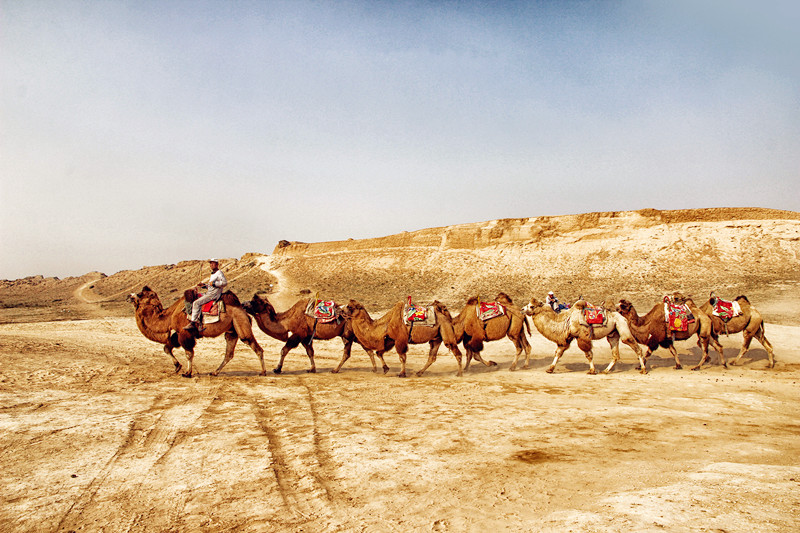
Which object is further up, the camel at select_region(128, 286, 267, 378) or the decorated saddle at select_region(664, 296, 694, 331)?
the camel at select_region(128, 286, 267, 378)

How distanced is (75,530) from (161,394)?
5482 mm

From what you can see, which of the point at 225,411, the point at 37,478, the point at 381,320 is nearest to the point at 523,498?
the point at 37,478

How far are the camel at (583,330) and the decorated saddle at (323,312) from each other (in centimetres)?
563

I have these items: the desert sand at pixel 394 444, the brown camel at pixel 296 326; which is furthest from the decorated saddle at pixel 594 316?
the brown camel at pixel 296 326

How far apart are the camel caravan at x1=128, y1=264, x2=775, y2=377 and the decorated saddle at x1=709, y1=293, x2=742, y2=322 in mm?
24

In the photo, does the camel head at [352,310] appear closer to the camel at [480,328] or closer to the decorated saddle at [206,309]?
the camel at [480,328]

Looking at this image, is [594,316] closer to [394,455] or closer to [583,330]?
[583,330]

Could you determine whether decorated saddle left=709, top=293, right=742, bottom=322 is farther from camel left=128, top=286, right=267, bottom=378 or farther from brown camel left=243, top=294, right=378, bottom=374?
camel left=128, top=286, right=267, bottom=378

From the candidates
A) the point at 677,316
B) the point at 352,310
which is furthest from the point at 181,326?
the point at 677,316

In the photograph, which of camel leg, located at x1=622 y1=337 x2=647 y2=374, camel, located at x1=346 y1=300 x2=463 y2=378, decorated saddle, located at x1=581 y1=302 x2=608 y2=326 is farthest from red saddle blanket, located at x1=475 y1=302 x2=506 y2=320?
camel leg, located at x1=622 y1=337 x2=647 y2=374

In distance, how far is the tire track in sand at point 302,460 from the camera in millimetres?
3875

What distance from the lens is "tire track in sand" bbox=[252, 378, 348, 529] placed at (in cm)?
388

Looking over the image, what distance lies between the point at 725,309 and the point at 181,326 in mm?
14946

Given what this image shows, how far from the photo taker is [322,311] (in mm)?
12891
